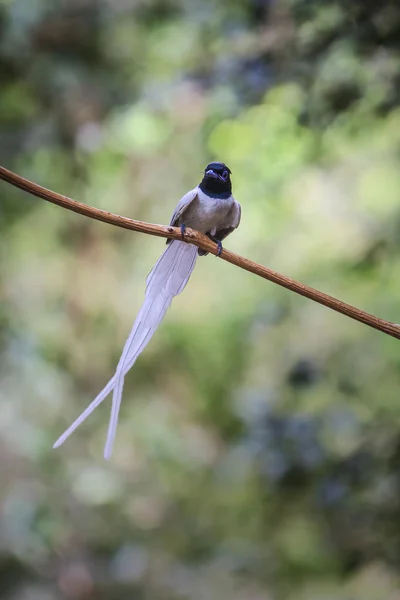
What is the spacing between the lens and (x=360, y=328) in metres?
2.36

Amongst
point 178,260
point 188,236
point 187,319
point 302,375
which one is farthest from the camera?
point 187,319

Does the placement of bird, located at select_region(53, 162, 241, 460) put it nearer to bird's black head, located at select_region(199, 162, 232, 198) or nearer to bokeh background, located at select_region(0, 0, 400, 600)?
bird's black head, located at select_region(199, 162, 232, 198)

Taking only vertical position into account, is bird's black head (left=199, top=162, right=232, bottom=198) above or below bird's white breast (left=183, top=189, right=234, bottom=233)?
above

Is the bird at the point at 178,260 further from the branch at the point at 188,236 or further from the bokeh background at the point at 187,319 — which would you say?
the bokeh background at the point at 187,319

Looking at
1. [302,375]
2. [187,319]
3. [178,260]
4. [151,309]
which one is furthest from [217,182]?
[187,319]

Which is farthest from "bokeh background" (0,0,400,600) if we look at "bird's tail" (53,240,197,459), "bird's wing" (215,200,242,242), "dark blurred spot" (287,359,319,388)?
"bird's tail" (53,240,197,459)

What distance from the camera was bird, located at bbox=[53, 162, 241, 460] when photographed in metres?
0.85

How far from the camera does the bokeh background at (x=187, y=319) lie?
6.87 feet

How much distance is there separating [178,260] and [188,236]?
11 centimetres

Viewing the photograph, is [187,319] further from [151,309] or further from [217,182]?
[151,309]

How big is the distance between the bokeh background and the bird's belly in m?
0.98

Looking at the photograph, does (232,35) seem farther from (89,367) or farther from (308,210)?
(89,367)

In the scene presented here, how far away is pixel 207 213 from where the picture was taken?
1055 mm

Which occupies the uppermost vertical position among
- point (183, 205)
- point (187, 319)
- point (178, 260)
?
point (187, 319)
